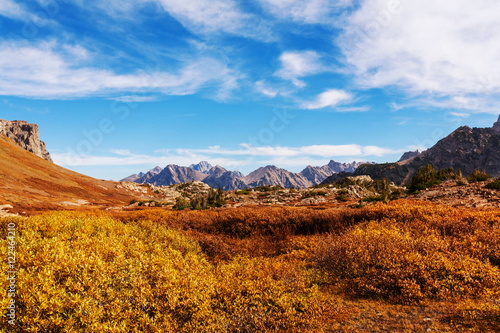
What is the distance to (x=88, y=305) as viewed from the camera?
4.69 meters

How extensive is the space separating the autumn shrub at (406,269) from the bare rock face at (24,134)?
712 feet

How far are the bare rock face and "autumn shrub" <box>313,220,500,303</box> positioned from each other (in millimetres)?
216912

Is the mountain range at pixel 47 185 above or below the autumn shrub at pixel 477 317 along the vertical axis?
above

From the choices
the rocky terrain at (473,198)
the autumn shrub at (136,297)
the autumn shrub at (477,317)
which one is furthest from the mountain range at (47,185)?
the rocky terrain at (473,198)

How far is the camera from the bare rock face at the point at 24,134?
164m

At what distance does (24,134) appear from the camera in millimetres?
167750

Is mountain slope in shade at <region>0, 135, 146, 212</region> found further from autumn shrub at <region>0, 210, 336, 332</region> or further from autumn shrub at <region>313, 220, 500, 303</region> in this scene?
autumn shrub at <region>313, 220, 500, 303</region>

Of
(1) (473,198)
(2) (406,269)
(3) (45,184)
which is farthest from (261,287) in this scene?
(3) (45,184)

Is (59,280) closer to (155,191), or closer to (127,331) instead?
(127,331)

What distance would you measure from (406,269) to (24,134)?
231 meters

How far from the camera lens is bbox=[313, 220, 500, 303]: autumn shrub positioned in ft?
20.6

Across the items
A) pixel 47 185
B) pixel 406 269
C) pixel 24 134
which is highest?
pixel 24 134

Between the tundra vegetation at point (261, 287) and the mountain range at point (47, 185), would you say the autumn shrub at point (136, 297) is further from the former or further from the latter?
the mountain range at point (47, 185)

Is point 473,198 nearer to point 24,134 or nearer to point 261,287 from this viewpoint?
point 261,287
